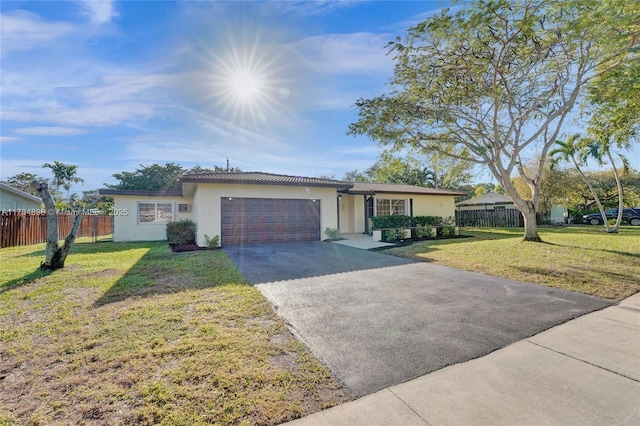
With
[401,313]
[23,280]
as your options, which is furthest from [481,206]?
[23,280]

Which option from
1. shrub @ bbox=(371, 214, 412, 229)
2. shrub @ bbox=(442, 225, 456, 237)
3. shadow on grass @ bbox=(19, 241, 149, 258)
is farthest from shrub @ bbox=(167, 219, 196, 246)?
shrub @ bbox=(442, 225, 456, 237)

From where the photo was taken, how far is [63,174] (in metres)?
28.7

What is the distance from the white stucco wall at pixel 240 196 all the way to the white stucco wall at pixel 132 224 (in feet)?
14.7

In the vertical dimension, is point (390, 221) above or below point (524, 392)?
above

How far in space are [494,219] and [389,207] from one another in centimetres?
1195

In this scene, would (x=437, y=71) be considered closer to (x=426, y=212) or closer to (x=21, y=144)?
(x=426, y=212)

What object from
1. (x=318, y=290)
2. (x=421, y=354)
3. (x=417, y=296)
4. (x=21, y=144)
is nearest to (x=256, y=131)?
(x=318, y=290)

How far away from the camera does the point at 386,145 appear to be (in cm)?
1254

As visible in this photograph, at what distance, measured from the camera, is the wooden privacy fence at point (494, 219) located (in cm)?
2325

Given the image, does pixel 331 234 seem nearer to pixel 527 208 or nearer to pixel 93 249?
pixel 527 208

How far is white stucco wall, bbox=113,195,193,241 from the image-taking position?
48.0 ft

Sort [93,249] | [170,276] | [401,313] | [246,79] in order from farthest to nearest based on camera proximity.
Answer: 1. [93,249]
2. [246,79]
3. [170,276]
4. [401,313]

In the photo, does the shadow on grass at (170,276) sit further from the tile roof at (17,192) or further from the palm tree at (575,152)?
the palm tree at (575,152)

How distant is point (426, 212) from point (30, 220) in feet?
74.6
